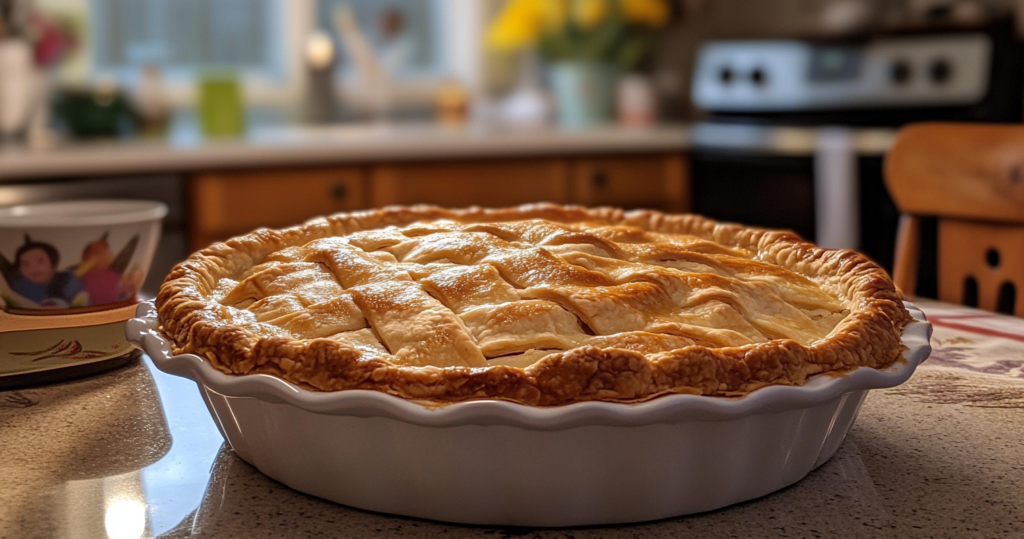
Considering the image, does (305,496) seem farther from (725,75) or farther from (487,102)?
(487,102)

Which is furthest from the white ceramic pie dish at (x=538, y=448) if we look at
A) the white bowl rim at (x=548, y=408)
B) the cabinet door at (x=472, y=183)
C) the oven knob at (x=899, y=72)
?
the cabinet door at (x=472, y=183)

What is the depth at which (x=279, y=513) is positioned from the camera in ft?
2.06

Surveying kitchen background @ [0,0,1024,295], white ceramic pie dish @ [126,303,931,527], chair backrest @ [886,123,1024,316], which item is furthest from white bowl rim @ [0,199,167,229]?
kitchen background @ [0,0,1024,295]

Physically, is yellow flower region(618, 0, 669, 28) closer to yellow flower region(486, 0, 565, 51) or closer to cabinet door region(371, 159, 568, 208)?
yellow flower region(486, 0, 565, 51)

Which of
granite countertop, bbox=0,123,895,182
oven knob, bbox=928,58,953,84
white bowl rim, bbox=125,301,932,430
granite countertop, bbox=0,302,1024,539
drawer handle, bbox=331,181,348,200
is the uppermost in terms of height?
oven knob, bbox=928,58,953,84

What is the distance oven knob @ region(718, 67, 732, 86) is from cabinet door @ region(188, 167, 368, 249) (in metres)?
1.08

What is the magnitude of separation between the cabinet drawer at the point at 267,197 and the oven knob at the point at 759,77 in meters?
1.11

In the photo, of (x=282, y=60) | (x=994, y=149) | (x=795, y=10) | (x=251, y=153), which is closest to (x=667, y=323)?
(x=994, y=149)

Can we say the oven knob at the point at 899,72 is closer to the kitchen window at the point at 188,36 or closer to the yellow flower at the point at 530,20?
the yellow flower at the point at 530,20

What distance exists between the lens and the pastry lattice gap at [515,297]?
665 millimetres

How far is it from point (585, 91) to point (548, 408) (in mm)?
3063

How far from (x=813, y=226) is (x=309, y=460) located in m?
2.13

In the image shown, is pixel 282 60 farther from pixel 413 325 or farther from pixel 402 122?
pixel 413 325

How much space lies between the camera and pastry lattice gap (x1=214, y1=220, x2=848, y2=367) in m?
0.67
